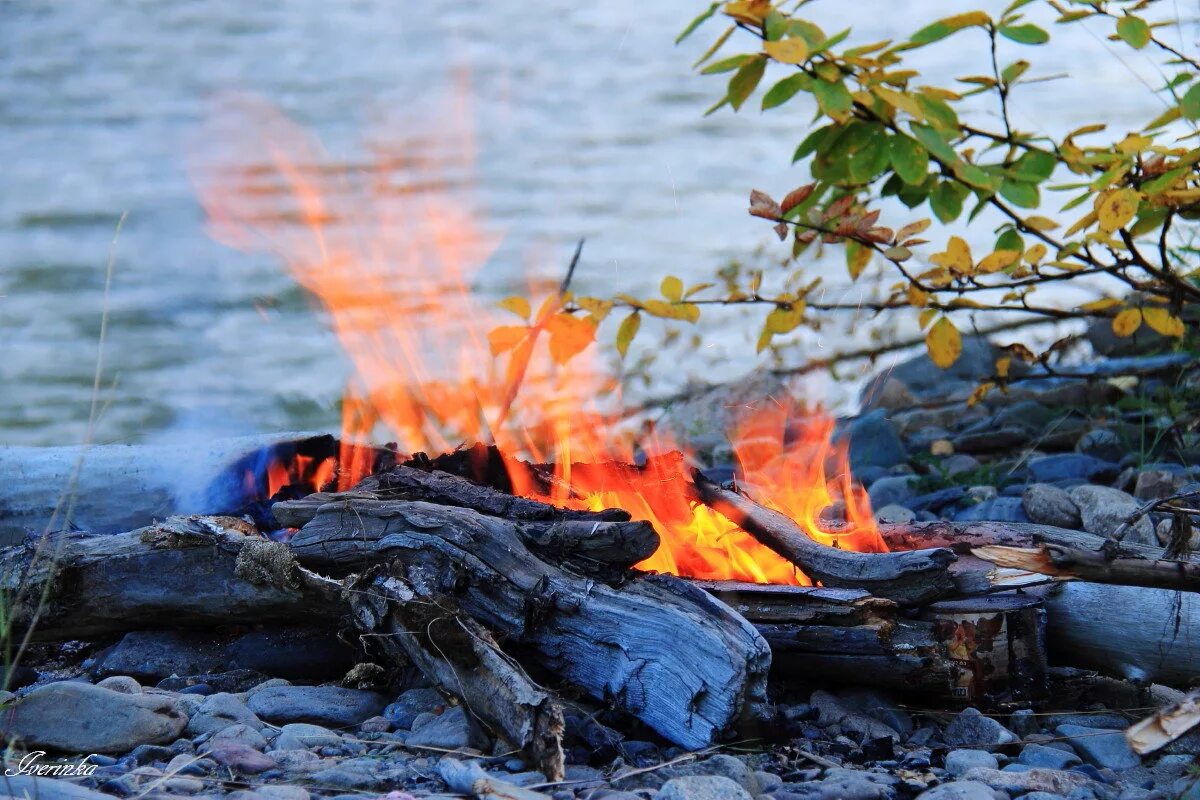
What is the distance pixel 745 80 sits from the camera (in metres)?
2.69

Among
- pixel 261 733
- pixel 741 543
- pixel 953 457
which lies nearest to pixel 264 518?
pixel 261 733

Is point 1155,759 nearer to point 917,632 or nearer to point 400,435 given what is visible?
point 917,632

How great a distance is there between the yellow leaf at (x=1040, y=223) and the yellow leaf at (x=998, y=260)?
27 cm

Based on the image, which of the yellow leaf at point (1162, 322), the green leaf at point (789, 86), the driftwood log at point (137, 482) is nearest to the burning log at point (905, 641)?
the green leaf at point (789, 86)

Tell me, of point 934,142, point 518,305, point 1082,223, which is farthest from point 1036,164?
point 518,305

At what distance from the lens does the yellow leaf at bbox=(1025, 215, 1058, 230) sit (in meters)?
3.31

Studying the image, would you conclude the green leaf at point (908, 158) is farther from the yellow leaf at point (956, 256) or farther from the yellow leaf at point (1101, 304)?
the yellow leaf at point (1101, 304)

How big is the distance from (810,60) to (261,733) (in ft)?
6.25

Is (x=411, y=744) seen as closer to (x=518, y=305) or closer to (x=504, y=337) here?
(x=504, y=337)

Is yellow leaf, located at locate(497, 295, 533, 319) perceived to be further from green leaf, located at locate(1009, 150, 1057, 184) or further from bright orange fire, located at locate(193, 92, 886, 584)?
green leaf, located at locate(1009, 150, 1057, 184)

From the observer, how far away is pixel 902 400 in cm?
629

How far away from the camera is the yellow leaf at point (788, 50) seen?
8.03 feet

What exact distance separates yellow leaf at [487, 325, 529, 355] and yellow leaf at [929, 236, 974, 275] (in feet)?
3.61

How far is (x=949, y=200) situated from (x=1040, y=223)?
434mm
